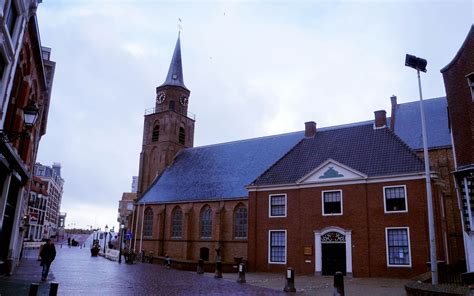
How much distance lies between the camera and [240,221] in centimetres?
3788

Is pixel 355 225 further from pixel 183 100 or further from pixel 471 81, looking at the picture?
pixel 183 100

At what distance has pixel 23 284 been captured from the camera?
14203 mm

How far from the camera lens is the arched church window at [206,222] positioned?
40009mm

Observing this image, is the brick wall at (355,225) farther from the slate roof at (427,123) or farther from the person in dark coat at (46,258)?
the person in dark coat at (46,258)

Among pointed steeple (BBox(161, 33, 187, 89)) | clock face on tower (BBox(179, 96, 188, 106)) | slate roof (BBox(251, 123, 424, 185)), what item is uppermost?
pointed steeple (BBox(161, 33, 187, 89))

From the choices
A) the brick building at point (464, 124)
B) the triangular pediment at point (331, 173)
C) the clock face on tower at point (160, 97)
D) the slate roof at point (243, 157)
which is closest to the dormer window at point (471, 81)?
the brick building at point (464, 124)

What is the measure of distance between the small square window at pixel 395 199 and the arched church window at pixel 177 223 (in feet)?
75.3

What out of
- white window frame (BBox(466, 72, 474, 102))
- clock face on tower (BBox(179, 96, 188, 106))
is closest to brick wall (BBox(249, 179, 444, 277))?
white window frame (BBox(466, 72, 474, 102))

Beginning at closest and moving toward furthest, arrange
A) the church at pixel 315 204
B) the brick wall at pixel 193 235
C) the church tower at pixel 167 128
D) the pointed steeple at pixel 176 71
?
the church at pixel 315 204 → the brick wall at pixel 193 235 → the church tower at pixel 167 128 → the pointed steeple at pixel 176 71

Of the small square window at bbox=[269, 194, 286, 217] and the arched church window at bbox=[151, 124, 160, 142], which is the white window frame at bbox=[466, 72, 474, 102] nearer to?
the small square window at bbox=[269, 194, 286, 217]

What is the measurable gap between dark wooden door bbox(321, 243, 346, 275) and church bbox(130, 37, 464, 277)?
65 millimetres

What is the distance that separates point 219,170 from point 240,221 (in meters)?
7.84

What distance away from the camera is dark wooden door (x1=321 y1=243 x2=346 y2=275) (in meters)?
26.2

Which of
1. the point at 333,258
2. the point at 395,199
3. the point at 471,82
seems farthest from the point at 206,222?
the point at 471,82
